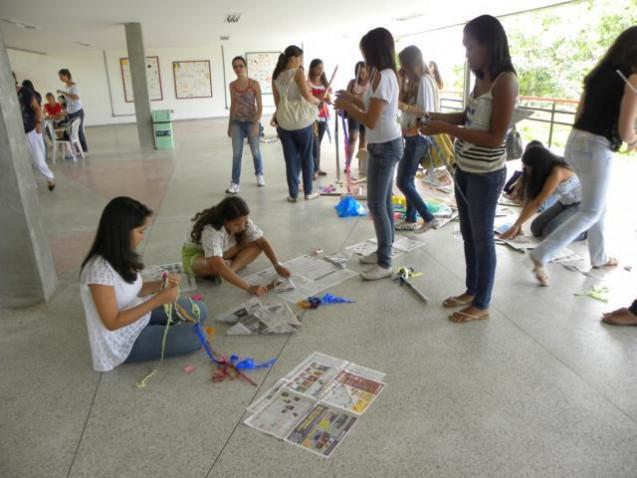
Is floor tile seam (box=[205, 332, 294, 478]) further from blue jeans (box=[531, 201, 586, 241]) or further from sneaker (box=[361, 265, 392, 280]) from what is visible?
blue jeans (box=[531, 201, 586, 241])

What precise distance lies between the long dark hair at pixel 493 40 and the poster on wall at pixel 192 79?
1471cm

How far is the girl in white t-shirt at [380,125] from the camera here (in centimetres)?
256

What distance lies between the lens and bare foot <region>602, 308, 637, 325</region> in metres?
2.31

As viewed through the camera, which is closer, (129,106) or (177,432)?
(177,432)

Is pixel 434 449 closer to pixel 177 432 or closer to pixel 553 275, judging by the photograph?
pixel 177 432

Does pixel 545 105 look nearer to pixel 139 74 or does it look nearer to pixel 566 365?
pixel 139 74

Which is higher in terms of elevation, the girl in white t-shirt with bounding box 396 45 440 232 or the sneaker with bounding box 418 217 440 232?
the girl in white t-shirt with bounding box 396 45 440 232

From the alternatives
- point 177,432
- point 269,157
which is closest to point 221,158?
point 269,157

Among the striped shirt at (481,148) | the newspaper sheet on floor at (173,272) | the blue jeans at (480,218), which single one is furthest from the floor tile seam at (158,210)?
the striped shirt at (481,148)

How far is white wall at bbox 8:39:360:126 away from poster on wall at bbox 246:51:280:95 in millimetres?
168

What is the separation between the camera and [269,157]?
24.7ft

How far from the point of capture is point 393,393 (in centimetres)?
191

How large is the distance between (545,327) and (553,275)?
698 mm

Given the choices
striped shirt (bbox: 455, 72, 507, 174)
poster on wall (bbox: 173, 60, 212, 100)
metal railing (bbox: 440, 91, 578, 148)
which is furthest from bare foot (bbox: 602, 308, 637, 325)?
poster on wall (bbox: 173, 60, 212, 100)
